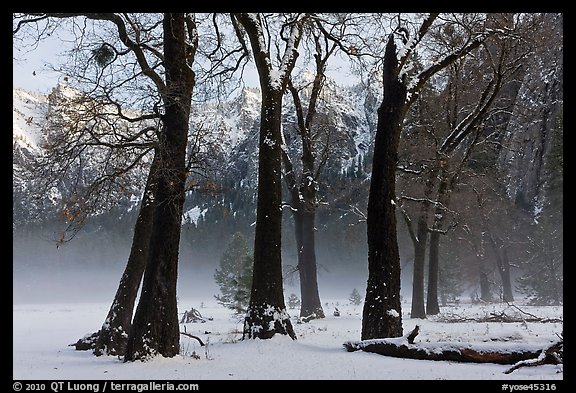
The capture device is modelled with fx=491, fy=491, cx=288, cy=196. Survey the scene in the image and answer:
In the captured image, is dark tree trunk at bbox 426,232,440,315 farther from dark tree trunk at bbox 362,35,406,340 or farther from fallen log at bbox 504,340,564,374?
fallen log at bbox 504,340,564,374

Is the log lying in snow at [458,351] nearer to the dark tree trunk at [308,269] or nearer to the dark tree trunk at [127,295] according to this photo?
the dark tree trunk at [127,295]

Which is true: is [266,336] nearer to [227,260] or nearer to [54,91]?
[54,91]

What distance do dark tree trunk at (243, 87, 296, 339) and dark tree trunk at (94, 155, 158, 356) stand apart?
278 centimetres

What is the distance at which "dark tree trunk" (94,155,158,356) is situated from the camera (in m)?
11.8

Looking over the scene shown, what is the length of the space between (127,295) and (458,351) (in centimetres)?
806

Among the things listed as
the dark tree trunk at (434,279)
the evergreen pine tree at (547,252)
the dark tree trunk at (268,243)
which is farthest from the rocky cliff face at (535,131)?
the dark tree trunk at (268,243)

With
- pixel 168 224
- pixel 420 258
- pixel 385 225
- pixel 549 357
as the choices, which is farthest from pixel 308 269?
pixel 549 357

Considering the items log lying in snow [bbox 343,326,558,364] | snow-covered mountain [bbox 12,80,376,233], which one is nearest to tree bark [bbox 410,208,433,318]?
snow-covered mountain [bbox 12,80,376,233]

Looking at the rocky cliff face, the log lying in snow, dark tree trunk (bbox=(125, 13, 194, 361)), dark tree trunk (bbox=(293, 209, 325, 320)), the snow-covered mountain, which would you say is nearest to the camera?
the log lying in snow

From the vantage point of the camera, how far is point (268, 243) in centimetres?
1196

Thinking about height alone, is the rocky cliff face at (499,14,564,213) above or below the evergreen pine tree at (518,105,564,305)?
above

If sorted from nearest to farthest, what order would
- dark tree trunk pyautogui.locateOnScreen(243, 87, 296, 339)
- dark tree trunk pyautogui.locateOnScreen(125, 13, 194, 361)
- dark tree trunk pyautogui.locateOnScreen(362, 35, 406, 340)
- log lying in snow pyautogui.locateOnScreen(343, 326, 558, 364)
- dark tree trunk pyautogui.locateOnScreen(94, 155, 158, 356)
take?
log lying in snow pyautogui.locateOnScreen(343, 326, 558, 364)
dark tree trunk pyautogui.locateOnScreen(125, 13, 194, 361)
dark tree trunk pyautogui.locateOnScreen(362, 35, 406, 340)
dark tree trunk pyautogui.locateOnScreen(243, 87, 296, 339)
dark tree trunk pyautogui.locateOnScreen(94, 155, 158, 356)

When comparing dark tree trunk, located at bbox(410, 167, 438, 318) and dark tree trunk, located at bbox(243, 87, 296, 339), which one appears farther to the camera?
dark tree trunk, located at bbox(410, 167, 438, 318)

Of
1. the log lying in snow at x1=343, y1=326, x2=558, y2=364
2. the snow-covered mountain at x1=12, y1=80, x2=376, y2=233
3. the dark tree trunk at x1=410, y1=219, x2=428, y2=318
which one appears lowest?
the log lying in snow at x1=343, y1=326, x2=558, y2=364
